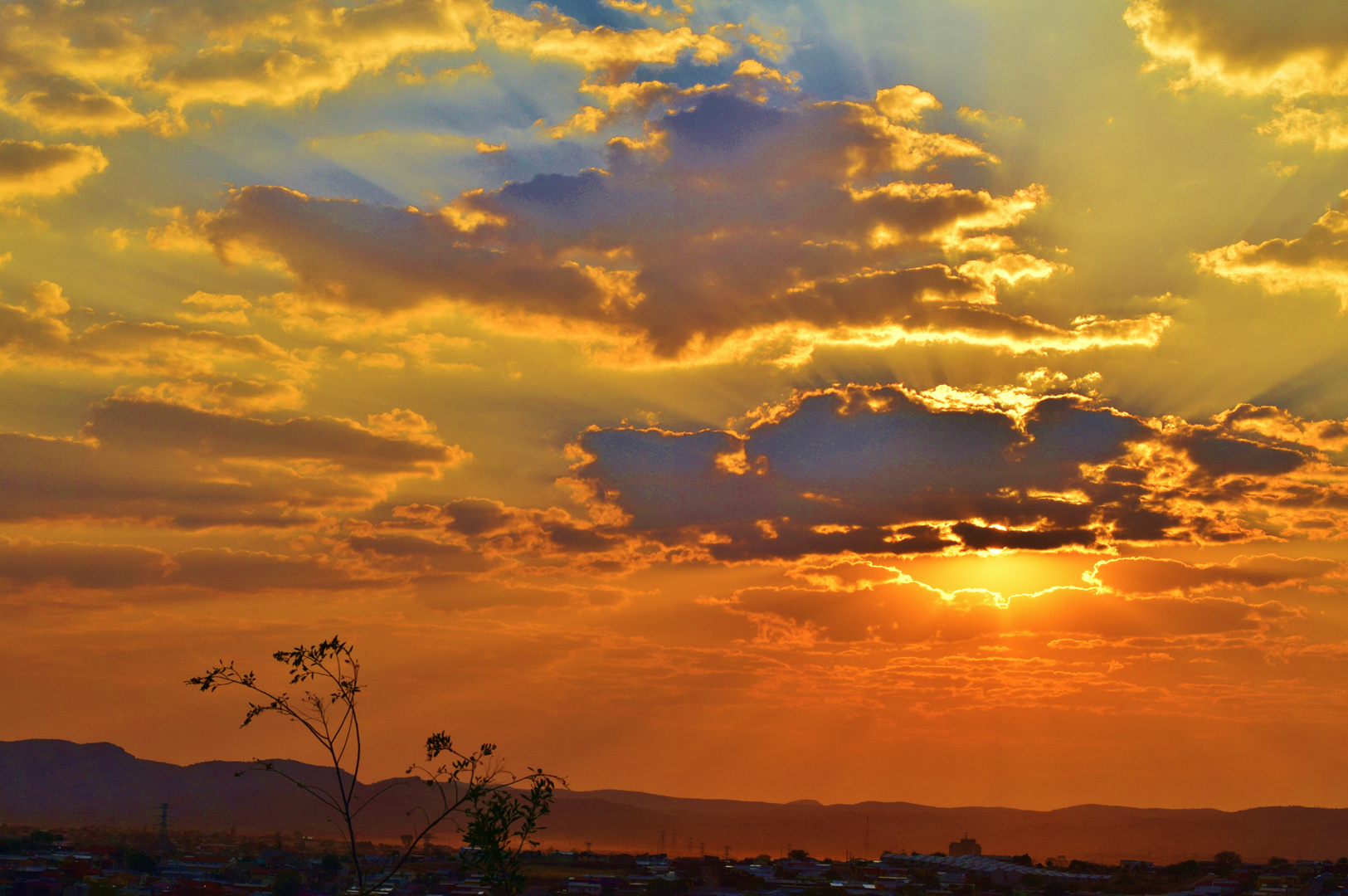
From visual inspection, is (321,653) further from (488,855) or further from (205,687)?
(488,855)

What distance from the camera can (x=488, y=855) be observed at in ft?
123

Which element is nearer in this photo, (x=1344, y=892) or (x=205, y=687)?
(x=205, y=687)

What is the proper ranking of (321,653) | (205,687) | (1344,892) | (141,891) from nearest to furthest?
(205,687) < (321,653) < (141,891) < (1344,892)

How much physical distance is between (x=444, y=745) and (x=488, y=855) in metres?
4.36

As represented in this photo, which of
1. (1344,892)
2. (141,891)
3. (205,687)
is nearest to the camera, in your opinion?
(205,687)

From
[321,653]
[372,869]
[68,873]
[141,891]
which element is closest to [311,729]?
[321,653]

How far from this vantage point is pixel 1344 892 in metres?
195

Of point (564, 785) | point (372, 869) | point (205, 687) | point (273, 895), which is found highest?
point (205, 687)

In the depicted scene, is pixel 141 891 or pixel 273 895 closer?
pixel 141 891

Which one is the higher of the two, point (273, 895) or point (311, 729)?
point (311, 729)

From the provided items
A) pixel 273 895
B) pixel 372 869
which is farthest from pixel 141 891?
pixel 372 869

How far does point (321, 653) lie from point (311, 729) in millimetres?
2953

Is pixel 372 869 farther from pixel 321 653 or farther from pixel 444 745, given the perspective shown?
pixel 321 653

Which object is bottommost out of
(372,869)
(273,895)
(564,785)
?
(273,895)
